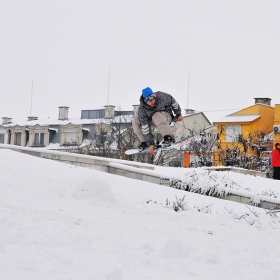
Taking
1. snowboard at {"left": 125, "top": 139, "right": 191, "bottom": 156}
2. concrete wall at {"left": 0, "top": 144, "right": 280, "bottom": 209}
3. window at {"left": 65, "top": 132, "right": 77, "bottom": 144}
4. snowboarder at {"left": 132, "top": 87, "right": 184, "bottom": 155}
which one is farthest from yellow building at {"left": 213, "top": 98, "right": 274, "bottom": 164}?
snowboarder at {"left": 132, "top": 87, "right": 184, "bottom": 155}

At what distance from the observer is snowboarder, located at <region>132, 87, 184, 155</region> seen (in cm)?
1101

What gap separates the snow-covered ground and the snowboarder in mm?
2114

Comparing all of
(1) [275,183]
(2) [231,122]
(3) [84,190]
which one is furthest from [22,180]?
(2) [231,122]

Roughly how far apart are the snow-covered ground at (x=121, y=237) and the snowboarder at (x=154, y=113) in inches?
83.2

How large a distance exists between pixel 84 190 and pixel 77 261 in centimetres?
417

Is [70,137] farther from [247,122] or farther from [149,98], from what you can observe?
[149,98]

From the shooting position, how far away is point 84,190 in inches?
340

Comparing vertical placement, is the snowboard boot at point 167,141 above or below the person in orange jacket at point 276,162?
above

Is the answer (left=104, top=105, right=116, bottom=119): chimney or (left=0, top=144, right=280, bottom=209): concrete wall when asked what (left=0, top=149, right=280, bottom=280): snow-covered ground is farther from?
(left=104, top=105, right=116, bottom=119): chimney

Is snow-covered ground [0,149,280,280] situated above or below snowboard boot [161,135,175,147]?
below

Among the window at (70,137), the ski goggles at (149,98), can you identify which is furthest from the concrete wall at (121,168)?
the window at (70,137)

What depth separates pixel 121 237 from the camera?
18.1ft

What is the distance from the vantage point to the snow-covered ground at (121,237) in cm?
433

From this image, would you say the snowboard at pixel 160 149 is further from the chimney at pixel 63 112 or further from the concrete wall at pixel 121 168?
the chimney at pixel 63 112
